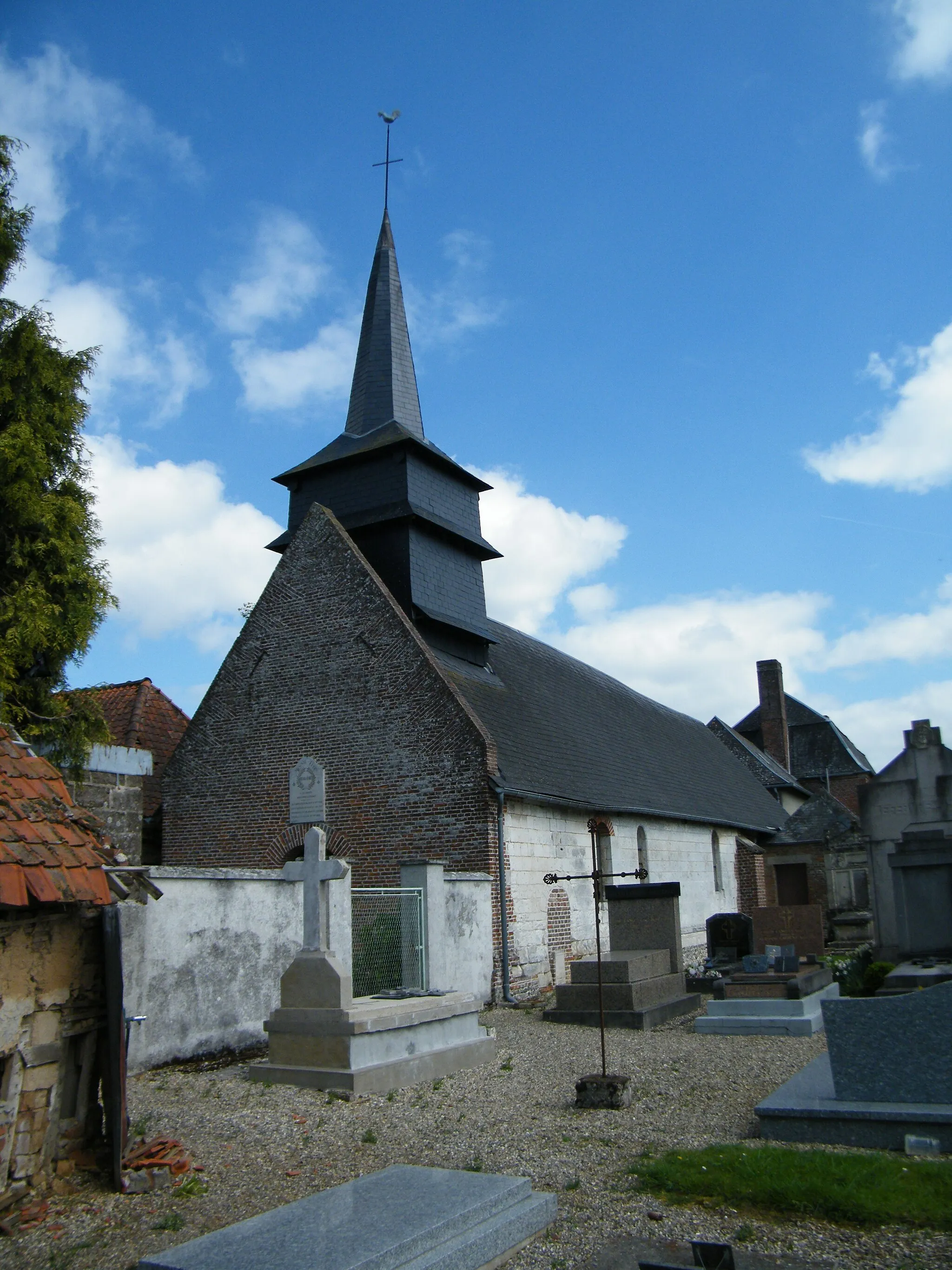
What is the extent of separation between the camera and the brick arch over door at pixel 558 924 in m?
15.4

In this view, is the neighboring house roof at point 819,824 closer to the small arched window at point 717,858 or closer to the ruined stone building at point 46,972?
the small arched window at point 717,858

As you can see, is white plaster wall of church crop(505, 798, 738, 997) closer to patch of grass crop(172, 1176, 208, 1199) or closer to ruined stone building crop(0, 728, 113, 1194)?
patch of grass crop(172, 1176, 208, 1199)

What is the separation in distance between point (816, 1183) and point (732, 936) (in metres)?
11.3

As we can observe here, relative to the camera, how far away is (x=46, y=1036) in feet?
16.8

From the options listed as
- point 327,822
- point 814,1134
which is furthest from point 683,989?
point 814,1134

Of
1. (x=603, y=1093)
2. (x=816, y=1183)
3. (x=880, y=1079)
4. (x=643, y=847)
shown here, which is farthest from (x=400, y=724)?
(x=816, y=1183)

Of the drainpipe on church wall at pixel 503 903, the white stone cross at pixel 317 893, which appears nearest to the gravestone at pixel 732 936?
the drainpipe on church wall at pixel 503 903

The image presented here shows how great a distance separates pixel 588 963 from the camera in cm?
1230

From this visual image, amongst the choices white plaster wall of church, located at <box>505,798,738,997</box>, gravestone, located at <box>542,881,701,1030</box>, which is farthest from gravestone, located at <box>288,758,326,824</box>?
white plaster wall of church, located at <box>505,798,738,997</box>

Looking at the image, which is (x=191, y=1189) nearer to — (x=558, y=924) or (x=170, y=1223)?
(x=170, y=1223)

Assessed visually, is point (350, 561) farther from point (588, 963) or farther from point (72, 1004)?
point (72, 1004)

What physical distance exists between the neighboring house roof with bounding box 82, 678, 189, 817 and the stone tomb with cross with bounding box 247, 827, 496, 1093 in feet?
31.5

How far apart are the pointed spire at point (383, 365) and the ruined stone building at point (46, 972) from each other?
1354cm

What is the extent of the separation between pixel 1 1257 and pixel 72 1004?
1.19 meters
